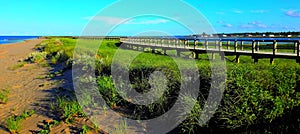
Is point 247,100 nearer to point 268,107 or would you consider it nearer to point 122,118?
point 268,107

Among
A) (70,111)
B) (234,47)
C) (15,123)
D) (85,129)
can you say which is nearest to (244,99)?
(85,129)

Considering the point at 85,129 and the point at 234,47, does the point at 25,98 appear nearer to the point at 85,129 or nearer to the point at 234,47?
the point at 85,129

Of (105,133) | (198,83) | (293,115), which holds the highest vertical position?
(198,83)

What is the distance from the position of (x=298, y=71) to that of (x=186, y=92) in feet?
8.52

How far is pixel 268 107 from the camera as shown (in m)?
6.54

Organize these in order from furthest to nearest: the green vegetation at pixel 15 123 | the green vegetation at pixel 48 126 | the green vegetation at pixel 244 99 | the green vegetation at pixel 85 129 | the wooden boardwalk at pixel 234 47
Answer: the wooden boardwalk at pixel 234 47, the green vegetation at pixel 15 123, the green vegetation at pixel 48 126, the green vegetation at pixel 85 129, the green vegetation at pixel 244 99

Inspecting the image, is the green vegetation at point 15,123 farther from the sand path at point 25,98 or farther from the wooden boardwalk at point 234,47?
the wooden boardwalk at point 234,47

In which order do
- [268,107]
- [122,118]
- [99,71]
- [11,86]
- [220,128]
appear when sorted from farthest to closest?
[11,86], [99,71], [122,118], [220,128], [268,107]

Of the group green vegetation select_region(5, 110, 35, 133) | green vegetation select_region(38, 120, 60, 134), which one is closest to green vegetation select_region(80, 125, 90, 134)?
green vegetation select_region(38, 120, 60, 134)

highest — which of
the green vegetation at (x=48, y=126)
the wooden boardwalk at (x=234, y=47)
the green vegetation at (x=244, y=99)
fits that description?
the wooden boardwalk at (x=234, y=47)

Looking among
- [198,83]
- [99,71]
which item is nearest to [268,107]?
[198,83]

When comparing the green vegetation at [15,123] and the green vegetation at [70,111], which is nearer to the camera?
the green vegetation at [15,123]

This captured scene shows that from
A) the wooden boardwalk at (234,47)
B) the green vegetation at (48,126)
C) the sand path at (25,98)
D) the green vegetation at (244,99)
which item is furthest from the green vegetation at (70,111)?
the wooden boardwalk at (234,47)

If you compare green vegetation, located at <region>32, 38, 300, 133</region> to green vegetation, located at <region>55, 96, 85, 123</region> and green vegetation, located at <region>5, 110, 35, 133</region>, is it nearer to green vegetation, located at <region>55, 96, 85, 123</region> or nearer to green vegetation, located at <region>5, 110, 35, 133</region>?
green vegetation, located at <region>55, 96, 85, 123</region>
